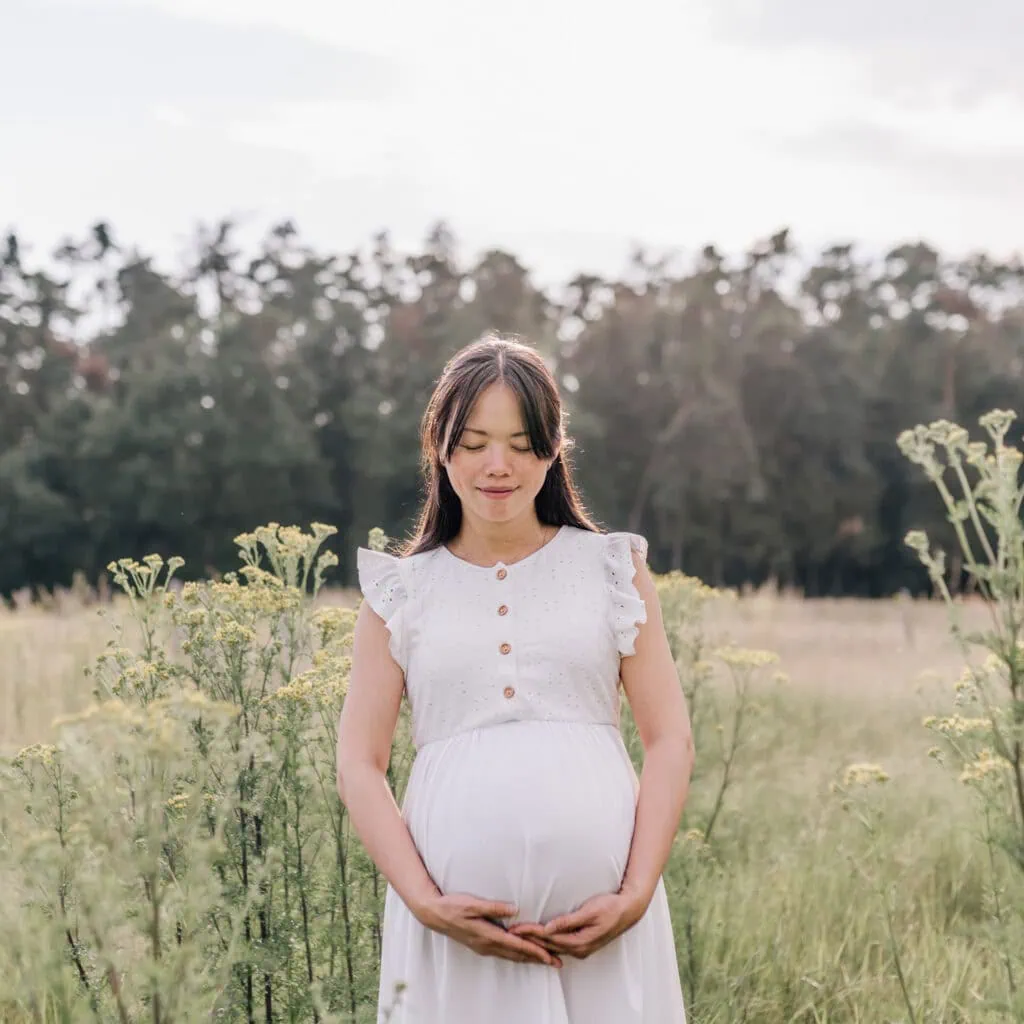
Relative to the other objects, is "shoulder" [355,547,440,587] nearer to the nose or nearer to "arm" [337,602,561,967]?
"arm" [337,602,561,967]

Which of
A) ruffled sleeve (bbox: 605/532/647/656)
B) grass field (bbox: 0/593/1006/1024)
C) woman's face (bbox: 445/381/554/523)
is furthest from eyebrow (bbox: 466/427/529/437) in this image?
grass field (bbox: 0/593/1006/1024)

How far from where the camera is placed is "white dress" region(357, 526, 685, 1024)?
7.32 feet

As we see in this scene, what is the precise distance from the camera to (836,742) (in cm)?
769

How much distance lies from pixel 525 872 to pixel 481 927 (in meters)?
0.14

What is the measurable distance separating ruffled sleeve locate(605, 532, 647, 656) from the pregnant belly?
0.21 m

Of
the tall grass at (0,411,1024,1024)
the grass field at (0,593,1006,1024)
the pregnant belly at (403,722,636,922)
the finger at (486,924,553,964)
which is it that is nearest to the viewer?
the tall grass at (0,411,1024,1024)

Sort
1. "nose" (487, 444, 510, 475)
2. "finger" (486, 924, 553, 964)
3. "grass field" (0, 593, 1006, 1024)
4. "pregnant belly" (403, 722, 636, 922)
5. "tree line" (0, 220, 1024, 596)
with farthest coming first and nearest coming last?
"tree line" (0, 220, 1024, 596) → "grass field" (0, 593, 1006, 1024) → "nose" (487, 444, 510, 475) → "pregnant belly" (403, 722, 636, 922) → "finger" (486, 924, 553, 964)

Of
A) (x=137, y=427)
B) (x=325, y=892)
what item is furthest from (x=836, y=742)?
(x=137, y=427)

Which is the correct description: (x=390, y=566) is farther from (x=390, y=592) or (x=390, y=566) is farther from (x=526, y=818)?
(x=526, y=818)

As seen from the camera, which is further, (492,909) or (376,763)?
(376,763)

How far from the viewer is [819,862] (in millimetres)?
5023

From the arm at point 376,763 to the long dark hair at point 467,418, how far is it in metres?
0.27

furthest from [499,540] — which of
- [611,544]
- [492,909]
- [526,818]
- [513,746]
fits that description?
[492,909]

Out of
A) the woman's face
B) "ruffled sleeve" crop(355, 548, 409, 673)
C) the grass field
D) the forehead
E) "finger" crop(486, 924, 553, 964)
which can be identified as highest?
the forehead
